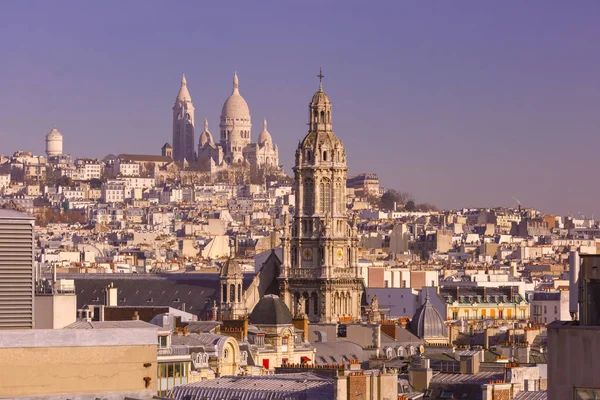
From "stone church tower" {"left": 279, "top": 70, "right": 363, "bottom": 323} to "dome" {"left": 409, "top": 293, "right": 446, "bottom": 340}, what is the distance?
26.1ft

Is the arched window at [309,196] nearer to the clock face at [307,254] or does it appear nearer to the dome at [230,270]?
the clock face at [307,254]

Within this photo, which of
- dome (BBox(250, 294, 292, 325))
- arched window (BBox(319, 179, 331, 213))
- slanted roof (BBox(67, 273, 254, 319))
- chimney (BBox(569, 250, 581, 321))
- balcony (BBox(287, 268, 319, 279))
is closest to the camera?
chimney (BBox(569, 250, 581, 321))

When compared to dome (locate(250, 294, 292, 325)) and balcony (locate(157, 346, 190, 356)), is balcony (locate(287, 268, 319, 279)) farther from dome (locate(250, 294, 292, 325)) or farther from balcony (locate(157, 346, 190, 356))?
balcony (locate(157, 346, 190, 356))

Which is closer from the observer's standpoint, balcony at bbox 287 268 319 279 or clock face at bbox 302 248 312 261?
balcony at bbox 287 268 319 279

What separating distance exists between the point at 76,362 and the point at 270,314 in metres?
38.8

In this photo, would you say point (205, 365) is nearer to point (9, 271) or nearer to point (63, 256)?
point (9, 271)

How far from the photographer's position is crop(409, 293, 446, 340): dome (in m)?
65.6

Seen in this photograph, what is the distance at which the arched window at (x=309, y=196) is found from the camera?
76.8m

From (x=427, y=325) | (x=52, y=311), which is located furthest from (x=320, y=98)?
(x=52, y=311)

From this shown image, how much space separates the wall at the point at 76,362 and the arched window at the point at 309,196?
2327 inches

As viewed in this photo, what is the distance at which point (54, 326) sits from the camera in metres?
20.7

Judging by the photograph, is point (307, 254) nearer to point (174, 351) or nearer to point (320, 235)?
point (320, 235)

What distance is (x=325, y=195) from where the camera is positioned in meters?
76.8

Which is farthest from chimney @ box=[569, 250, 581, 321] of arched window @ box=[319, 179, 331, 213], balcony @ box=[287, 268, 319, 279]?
arched window @ box=[319, 179, 331, 213]
